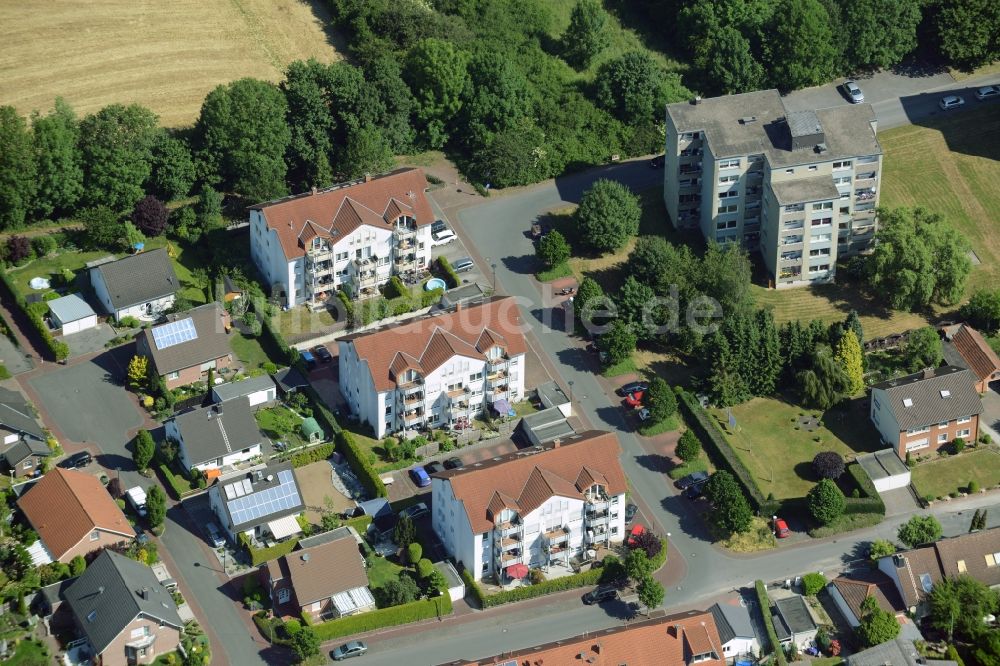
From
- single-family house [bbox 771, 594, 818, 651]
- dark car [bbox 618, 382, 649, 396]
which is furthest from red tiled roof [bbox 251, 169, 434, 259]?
single-family house [bbox 771, 594, 818, 651]

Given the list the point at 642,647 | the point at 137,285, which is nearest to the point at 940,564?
the point at 642,647

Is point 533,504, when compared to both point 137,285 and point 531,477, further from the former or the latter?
point 137,285

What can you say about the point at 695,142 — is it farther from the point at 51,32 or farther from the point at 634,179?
the point at 51,32

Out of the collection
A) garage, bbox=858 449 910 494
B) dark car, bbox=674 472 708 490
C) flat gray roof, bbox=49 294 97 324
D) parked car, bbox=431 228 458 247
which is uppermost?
flat gray roof, bbox=49 294 97 324

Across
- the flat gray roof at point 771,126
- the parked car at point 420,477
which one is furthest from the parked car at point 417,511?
the flat gray roof at point 771,126

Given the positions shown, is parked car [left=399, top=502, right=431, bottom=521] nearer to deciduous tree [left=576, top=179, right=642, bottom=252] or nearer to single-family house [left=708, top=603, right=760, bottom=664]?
single-family house [left=708, top=603, right=760, bottom=664]

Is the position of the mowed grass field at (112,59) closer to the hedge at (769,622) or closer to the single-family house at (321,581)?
the single-family house at (321,581)

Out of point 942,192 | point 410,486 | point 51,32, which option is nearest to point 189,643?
point 410,486
